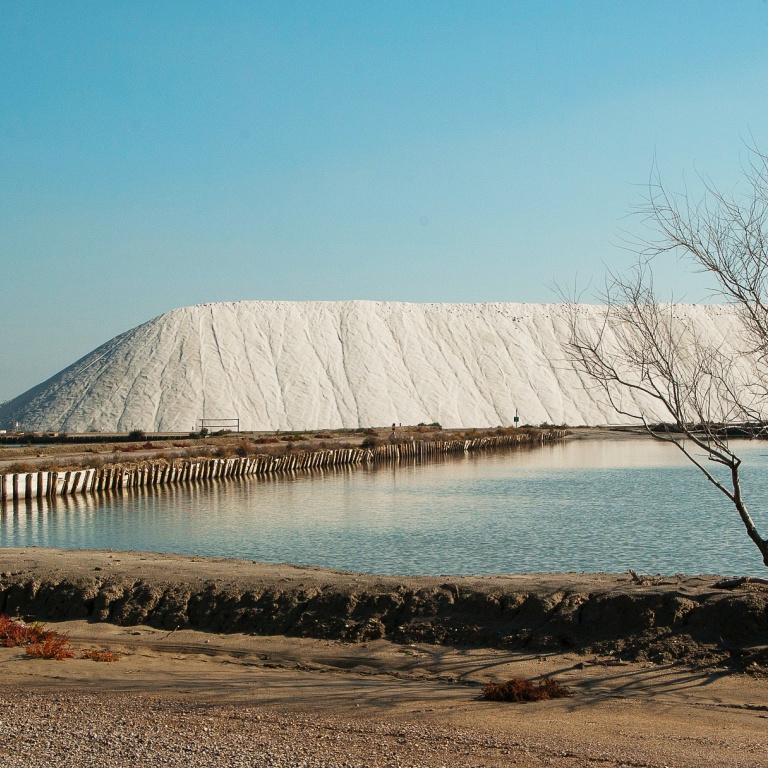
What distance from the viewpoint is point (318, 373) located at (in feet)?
275

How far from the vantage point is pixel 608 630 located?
8.52 metres

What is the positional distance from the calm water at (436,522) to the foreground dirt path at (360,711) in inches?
241

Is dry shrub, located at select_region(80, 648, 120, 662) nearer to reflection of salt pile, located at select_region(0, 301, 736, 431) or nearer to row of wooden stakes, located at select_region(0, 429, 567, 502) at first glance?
row of wooden stakes, located at select_region(0, 429, 567, 502)

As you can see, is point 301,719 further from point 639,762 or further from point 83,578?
point 83,578

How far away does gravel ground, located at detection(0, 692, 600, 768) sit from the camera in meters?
5.50

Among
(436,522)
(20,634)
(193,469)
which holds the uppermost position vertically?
(193,469)

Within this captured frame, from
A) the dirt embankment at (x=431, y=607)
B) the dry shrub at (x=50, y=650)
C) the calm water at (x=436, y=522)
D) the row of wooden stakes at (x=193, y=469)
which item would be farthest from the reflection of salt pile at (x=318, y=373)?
the dry shrub at (x=50, y=650)

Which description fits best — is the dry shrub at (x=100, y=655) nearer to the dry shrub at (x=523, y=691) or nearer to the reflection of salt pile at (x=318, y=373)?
the dry shrub at (x=523, y=691)

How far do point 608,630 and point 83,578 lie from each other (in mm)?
6532

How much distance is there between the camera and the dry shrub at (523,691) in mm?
6906

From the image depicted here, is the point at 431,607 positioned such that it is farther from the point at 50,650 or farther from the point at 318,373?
the point at 318,373

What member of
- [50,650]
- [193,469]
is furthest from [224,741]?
[193,469]

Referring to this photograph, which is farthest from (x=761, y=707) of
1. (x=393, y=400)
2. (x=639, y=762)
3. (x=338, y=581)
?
(x=393, y=400)

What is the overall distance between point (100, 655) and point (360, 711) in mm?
3178
